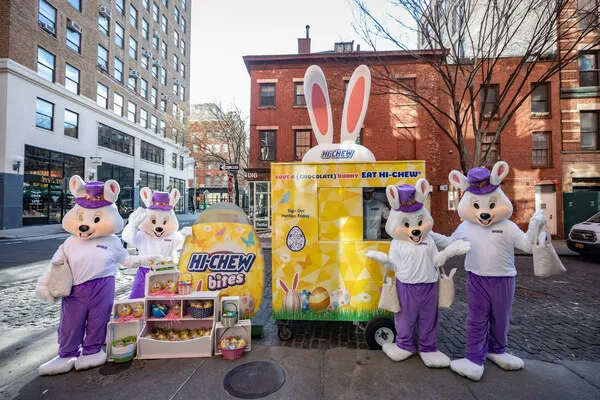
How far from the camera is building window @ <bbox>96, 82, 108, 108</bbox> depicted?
2258 centimetres

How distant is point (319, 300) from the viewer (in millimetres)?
3814

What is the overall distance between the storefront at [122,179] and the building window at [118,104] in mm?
4709

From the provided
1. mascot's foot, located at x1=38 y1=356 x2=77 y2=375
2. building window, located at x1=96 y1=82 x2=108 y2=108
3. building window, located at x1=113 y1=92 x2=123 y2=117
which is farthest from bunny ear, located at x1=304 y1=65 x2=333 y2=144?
building window, located at x1=113 y1=92 x2=123 y2=117

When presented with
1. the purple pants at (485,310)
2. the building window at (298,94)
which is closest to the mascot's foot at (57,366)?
the purple pants at (485,310)

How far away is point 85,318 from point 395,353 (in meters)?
3.62

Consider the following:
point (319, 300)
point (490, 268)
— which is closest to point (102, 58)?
point (319, 300)

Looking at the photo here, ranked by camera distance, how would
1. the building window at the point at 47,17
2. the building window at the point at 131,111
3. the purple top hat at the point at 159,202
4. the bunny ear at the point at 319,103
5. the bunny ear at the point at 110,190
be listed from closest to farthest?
1. the bunny ear at the point at 110,190
2. the purple top hat at the point at 159,202
3. the bunny ear at the point at 319,103
4. the building window at the point at 47,17
5. the building window at the point at 131,111

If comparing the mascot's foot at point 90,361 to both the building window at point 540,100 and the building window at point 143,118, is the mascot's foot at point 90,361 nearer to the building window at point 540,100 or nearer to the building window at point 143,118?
the building window at point 540,100

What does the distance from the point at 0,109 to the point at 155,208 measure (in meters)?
18.3

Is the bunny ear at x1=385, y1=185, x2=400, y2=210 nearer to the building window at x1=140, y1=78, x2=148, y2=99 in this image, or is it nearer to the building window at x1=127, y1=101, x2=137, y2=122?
the building window at x1=127, y1=101, x2=137, y2=122

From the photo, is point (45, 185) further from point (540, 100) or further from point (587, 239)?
point (540, 100)

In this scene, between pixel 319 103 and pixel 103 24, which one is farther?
pixel 103 24

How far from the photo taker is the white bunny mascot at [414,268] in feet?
10.9

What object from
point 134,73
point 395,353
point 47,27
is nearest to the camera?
point 395,353
